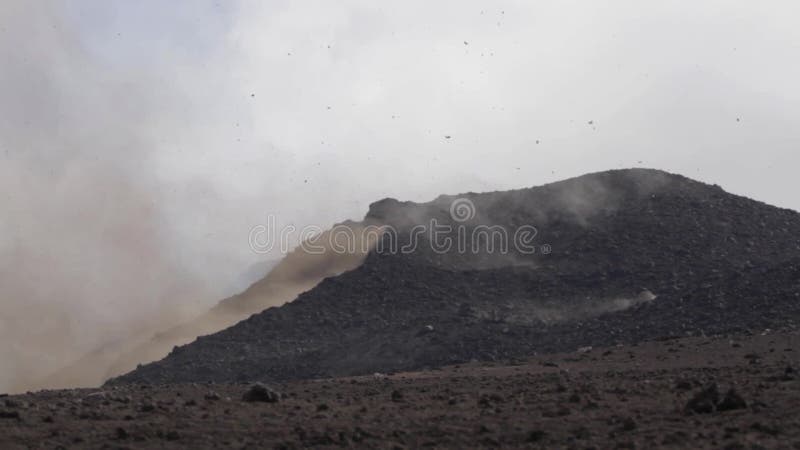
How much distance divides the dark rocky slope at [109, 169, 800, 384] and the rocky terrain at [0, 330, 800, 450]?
13.2 meters

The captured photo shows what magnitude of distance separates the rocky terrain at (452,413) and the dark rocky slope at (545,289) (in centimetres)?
1318

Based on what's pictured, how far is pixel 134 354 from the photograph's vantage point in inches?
2218

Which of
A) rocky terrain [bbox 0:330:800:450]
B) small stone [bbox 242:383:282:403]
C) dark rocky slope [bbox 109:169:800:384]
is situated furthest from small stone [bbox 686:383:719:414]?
dark rocky slope [bbox 109:169:800:384]

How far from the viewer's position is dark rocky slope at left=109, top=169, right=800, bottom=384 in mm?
48469

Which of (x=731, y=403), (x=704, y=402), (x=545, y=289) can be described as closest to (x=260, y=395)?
(x=704, y=402)

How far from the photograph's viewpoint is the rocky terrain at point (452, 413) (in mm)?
21828

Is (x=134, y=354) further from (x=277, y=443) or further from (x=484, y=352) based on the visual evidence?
(x=277, y=443)

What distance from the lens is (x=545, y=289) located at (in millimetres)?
56250

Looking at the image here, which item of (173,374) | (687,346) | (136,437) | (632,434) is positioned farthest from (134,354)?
(632,434)

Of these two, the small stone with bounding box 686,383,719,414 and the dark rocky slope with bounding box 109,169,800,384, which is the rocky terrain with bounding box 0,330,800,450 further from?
the dark rocky slope with bounding box 109,169,800,384

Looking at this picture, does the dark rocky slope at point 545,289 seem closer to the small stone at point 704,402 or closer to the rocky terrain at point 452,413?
the rocky terrain at point 452,413

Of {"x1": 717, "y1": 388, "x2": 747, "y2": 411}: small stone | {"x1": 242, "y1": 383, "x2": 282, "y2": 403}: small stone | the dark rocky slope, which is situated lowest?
{"x1": 717, "y1": 388, "x2": 747, "y2": 411}: small stone

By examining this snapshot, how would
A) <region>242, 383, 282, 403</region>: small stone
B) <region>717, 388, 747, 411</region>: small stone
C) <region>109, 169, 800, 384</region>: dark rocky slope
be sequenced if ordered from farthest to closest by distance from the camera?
<region>109, 169, 800, 384</region>: dark rocky slope
<region>242, 383, 282, 403</region>: small stone
<region>717, 388, 747, 411</region>: small stone

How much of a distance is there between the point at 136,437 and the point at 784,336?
24.3 m
